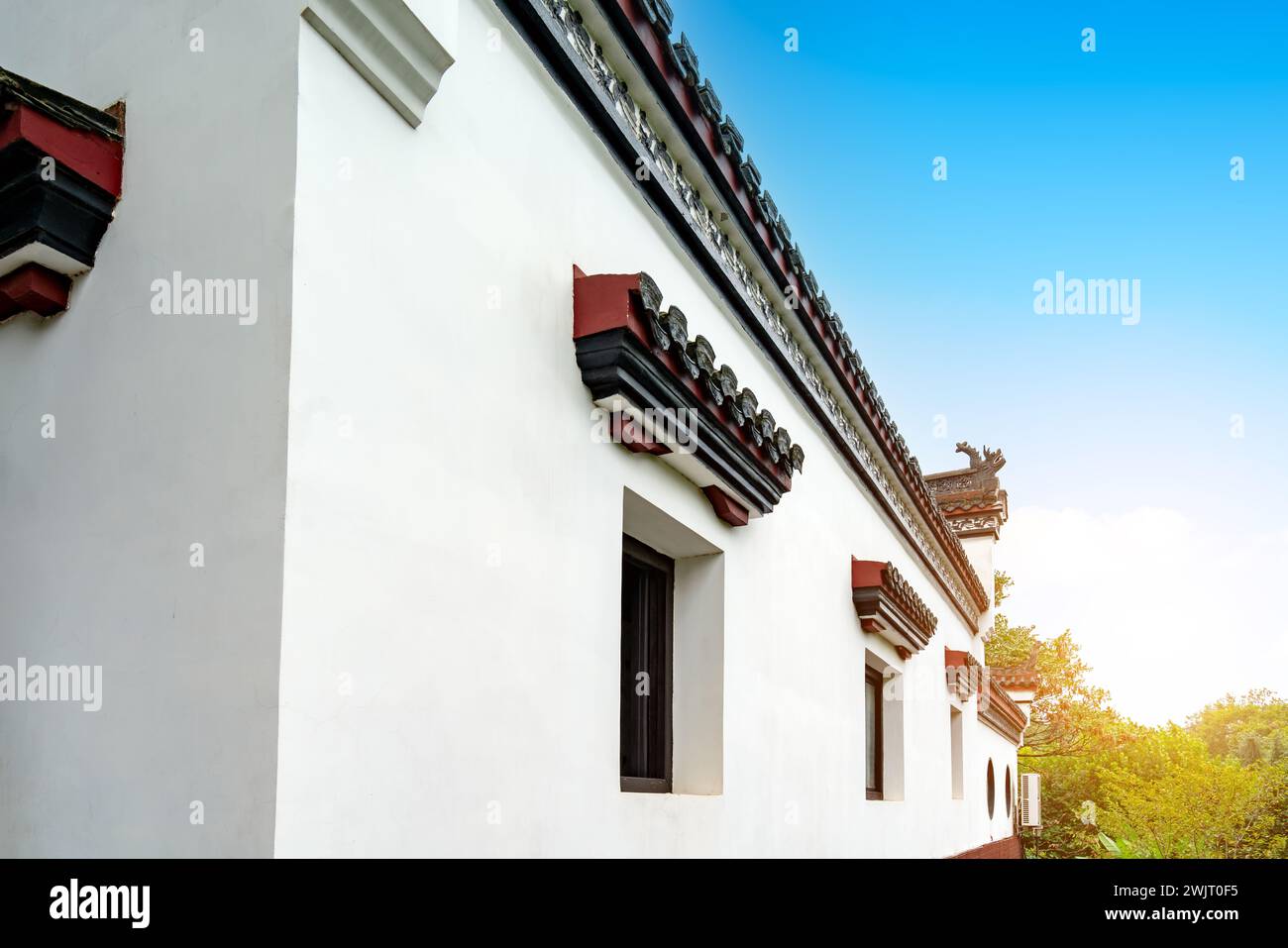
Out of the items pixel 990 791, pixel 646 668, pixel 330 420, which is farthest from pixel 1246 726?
pixel 330 420

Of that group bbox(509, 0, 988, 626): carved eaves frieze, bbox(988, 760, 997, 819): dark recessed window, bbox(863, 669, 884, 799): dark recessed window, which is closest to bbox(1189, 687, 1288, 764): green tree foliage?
bbox(988, 760, 997, 819): dark recessed window

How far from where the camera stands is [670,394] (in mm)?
3162

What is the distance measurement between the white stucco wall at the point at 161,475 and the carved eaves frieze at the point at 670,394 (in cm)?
110

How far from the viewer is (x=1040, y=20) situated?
861cm

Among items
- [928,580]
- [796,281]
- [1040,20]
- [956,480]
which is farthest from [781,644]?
[956,480]

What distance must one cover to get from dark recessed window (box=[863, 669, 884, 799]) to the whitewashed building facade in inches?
152

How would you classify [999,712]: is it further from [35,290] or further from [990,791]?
[35,290]

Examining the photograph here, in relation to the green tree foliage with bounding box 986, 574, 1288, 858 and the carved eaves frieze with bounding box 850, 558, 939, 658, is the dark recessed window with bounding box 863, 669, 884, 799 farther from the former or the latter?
the green tree foliage with bounding box 986, 574, 1288, 858

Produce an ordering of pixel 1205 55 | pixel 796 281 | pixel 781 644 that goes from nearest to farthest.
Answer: pixel 781 644
pixel 796 281
pixel 1205 55

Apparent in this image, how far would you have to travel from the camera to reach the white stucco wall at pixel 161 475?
177 cm

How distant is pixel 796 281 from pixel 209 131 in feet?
11.5

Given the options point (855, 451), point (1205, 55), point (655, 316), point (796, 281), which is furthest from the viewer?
point (1205, 55)
